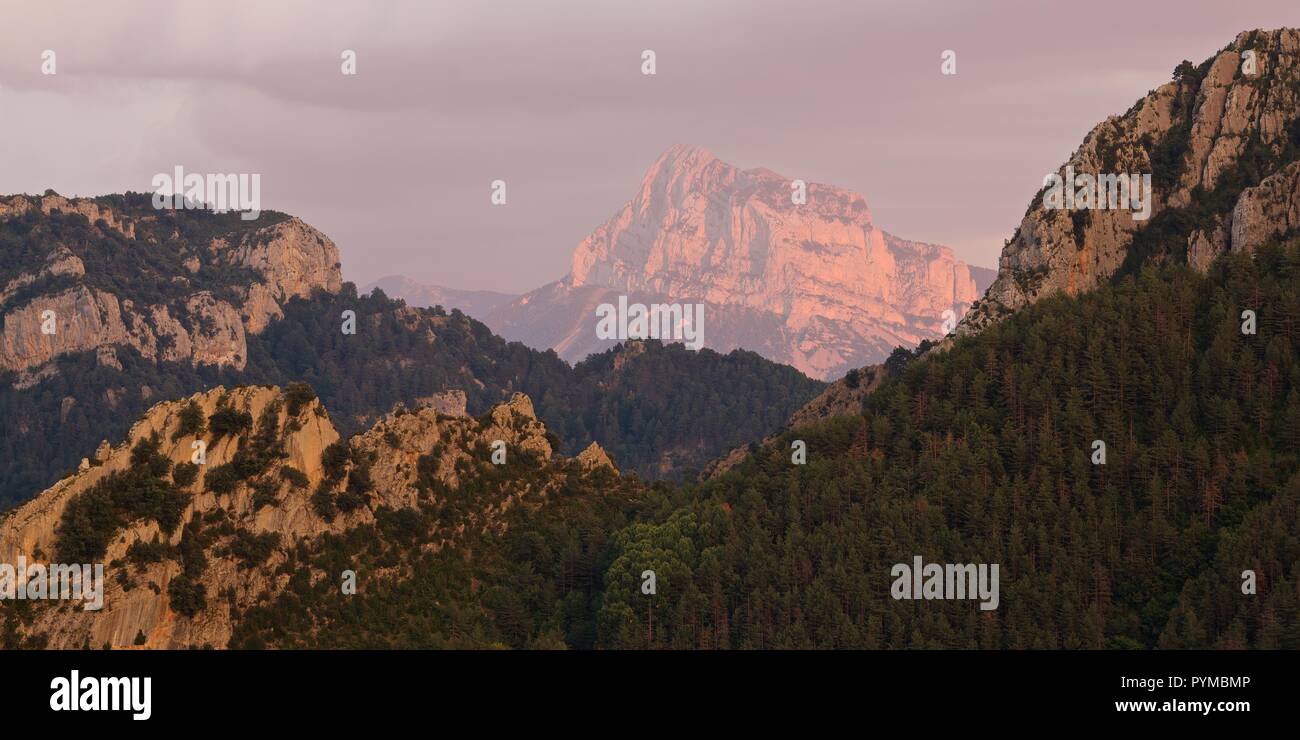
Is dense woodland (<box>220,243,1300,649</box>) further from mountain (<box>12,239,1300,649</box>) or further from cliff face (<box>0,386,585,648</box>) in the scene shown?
cliff face (<box>0,386,585,648</box>)

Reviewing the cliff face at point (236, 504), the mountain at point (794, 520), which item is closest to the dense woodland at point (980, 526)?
the mountain at point (794, 520)

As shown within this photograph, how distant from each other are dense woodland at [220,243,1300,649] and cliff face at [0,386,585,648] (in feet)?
8.60

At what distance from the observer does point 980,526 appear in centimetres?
16488

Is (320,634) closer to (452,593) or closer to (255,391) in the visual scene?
(452,593)

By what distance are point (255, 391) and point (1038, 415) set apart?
7483cm

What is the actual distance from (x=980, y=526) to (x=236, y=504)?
66.3m

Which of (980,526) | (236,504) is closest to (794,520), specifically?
(980,526)

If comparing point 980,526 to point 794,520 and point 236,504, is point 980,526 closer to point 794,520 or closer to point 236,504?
point 794,520

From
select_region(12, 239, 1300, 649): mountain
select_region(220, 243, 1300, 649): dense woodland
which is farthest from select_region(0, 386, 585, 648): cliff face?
select_region(220, 243, 1300, 649): dense woodland

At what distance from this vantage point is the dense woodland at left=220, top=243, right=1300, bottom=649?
15025 cm

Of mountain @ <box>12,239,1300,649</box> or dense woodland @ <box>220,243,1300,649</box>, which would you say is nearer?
mountain @ <box>12,239,1300,649</box>

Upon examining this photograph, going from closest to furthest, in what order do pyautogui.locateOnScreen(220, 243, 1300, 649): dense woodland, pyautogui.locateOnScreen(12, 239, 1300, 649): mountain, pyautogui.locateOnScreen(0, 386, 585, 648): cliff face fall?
pyautogui.locateOnScreen(0, 386, 585, 648): cliff face
pyautogui.locateOnScreen(12, 239, 1300, 649): mountain
pyautogui.locateOnScreen(220, 243, 1300, 649): dense woodland

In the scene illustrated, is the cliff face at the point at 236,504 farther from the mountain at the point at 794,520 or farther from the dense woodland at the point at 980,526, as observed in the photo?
the dense woodland at the point at 980,526
